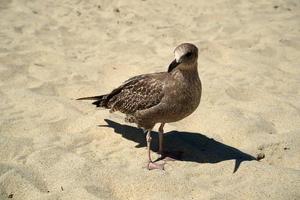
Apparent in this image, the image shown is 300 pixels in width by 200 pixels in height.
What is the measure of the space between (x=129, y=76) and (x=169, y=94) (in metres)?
2.86

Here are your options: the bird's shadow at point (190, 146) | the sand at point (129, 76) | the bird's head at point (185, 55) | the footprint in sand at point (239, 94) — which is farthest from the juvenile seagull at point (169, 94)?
the footprint in sand at point (239, 94)

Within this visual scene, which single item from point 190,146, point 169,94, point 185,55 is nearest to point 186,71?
point 185,55

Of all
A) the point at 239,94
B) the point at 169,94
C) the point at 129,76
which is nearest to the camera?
the point at 169,94

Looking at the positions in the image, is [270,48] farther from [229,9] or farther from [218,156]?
[218,156]

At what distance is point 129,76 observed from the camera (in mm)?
8391

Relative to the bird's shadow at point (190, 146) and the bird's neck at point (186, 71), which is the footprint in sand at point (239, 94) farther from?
the bird's neck at point (186, 71)

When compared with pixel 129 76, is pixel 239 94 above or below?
above

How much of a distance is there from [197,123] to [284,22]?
204 inches

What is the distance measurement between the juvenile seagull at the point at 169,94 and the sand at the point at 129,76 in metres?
0.55

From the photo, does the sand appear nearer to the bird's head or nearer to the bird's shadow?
the bird's shadow

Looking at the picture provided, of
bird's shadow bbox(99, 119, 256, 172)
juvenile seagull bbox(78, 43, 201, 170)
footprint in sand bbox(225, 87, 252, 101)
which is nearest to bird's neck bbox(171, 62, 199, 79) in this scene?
juvenile seagull bbox(78, 43, 201, 170)

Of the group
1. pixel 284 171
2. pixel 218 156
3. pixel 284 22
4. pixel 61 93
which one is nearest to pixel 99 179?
pixel 218 156

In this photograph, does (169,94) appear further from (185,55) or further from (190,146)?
(190,146)

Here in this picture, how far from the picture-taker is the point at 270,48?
375 inches
